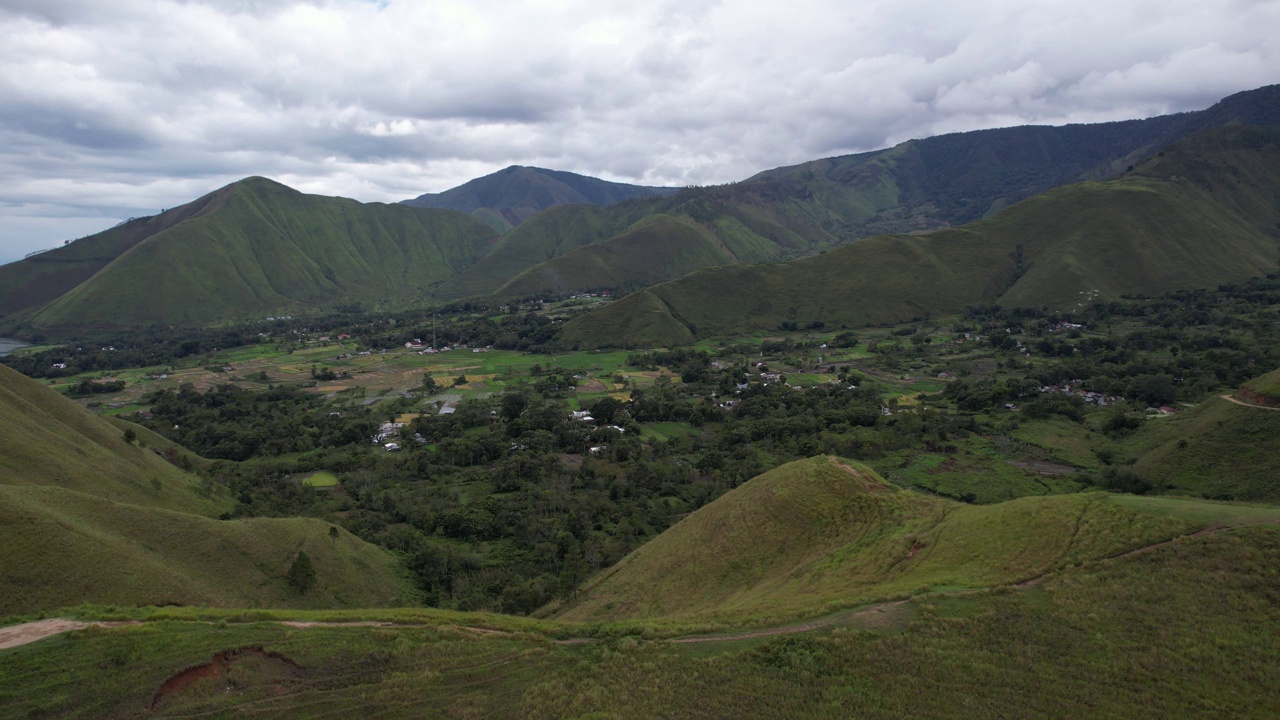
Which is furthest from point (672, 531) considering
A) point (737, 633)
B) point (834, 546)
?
point (737, 633)

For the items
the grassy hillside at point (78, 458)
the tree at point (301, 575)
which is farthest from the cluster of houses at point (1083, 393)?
the grassy hillside at point (78, 458)

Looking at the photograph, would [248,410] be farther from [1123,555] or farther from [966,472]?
[1123,555]

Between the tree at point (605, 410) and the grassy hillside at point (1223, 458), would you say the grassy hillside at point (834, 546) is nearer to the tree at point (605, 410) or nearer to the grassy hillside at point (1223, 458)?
the grassy hillside at point (1223, 458)

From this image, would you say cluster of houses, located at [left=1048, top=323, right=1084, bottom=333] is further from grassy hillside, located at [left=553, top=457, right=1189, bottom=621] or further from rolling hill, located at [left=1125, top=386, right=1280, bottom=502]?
grassy hillside, located at [left=553, top=457, right=1189, bottom=621]

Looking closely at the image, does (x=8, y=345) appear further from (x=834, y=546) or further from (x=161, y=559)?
(x=834, y=546)

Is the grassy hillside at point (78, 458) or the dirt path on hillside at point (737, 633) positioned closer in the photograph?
the dirt path on hillside at point (737, 633)
